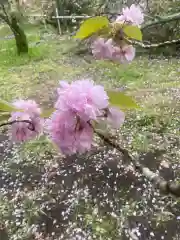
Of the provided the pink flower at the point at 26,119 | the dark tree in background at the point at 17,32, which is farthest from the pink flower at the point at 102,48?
the dark tree in background at the point at 17,32

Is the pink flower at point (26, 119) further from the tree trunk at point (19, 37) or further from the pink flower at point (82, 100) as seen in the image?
the tree trunk at point (19, 37)

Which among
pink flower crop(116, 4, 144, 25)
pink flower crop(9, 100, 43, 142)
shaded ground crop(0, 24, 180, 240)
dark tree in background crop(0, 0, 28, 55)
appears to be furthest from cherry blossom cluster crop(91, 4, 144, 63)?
dark tree in background crop(0, 0, 28, 55)

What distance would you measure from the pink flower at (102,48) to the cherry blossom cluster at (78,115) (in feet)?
0.66

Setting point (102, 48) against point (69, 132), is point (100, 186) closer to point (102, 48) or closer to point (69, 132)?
point (102, 48)

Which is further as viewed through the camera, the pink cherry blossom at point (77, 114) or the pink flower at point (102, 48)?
the pink flower at point (102, 48)

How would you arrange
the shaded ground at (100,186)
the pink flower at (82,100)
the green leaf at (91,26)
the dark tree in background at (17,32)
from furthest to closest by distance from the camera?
the dark tree in background at (17,32) < the shaded ground at (100,186) < the green leaf at (91,26) < the pink flower at (82,100)

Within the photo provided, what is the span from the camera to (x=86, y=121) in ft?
1.34

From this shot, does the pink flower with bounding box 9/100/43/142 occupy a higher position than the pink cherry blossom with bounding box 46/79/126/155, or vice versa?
the pink cherry blossom with bounding box 46/79/126/155

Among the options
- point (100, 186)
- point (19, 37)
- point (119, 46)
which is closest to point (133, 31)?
point (119, 46)

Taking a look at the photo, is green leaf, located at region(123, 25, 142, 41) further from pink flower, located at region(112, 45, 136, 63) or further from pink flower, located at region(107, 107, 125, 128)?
pink flower, located at region(107, 107, 125, 128)

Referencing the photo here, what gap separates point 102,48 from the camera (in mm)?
606

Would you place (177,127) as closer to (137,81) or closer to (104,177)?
(104,177)

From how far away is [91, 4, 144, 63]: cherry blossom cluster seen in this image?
60 centimetres

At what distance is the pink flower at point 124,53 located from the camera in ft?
2.02
